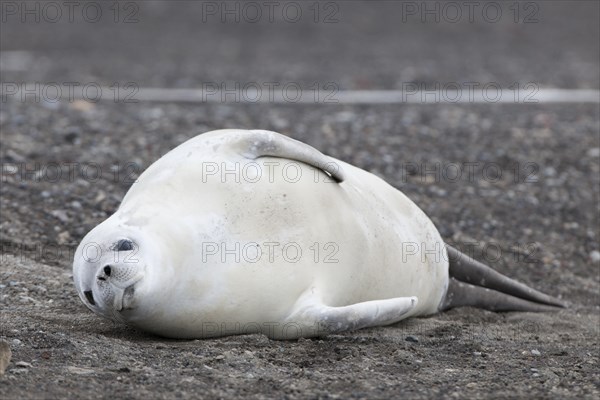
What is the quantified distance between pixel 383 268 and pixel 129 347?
122 centimetres

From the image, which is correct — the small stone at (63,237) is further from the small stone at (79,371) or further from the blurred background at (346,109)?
the small stone at (79,371)

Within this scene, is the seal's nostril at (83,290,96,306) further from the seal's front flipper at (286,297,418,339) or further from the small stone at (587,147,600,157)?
the small stone at (587,147,600,157)

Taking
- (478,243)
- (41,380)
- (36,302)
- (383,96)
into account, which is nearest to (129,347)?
(41,380)

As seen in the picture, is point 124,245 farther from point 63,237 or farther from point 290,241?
point 63,237

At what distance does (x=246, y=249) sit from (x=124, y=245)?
55 cm

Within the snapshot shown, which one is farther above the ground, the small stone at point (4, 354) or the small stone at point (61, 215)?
the small stone at point (61, 215)

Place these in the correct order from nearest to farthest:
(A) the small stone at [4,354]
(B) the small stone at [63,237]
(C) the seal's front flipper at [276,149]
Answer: (A) the small stone at [4,354]
(C) the seal's front flipper at [276,149]
(B) the small stone at [63,237]

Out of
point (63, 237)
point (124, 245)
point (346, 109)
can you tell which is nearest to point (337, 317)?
point (124, 245)

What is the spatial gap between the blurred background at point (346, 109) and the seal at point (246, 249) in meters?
0.22

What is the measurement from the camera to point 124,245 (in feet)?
12.8

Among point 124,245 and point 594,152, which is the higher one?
point 594,152

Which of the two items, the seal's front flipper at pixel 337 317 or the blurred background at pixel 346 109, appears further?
the blurred background at pixel 346 109

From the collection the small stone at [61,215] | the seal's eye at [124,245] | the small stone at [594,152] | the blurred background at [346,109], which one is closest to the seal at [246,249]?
the seal's eye at [124,245]

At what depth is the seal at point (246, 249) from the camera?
3.97 metres
